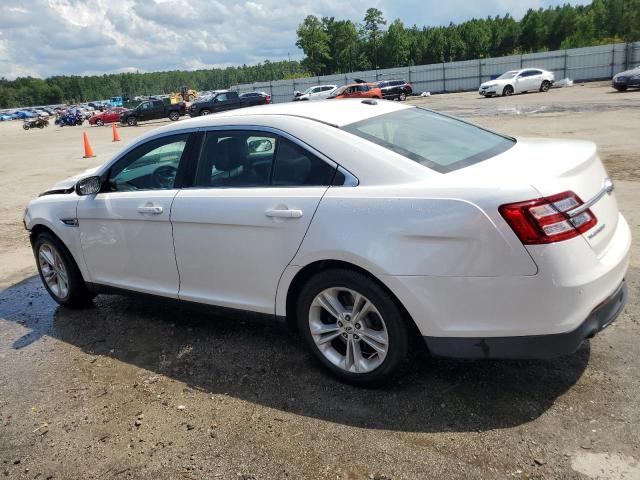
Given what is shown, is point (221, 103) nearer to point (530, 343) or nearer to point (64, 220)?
point (64, 220)

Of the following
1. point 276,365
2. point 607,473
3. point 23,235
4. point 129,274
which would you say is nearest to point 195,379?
point 276,365

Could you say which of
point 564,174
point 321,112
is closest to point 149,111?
point 321,112

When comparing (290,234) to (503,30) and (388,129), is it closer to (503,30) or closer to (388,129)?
(388,129)

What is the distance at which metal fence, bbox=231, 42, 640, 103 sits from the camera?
45863 mm

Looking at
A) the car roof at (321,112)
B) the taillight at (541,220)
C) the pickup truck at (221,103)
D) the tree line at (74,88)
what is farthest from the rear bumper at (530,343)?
the tree line at (74,88)

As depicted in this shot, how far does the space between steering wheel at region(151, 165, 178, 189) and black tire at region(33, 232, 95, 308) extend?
1349 mm

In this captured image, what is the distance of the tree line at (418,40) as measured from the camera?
90.9 meters

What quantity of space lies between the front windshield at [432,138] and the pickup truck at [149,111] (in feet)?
131

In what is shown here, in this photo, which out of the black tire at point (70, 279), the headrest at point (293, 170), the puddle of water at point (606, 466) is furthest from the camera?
the black tire at point (70, 279)

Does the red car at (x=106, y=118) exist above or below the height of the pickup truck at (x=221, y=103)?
below

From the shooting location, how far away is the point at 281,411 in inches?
128

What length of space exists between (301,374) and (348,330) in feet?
1.91

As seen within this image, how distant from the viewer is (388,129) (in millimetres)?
3457

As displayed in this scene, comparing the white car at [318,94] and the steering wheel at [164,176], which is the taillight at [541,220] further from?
the white car at [318,94]
